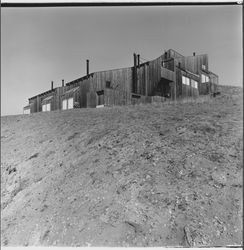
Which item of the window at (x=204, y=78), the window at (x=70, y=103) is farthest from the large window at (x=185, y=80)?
the window at (x=70, y=103)

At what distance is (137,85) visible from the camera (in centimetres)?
2386

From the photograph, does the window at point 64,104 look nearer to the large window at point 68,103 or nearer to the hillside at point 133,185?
the large window at point 68,103

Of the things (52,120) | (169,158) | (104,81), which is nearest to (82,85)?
(104,81)

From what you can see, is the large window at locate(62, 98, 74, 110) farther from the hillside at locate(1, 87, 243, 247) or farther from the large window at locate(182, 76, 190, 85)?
the hillside at locate(1, 87, 243, 247)

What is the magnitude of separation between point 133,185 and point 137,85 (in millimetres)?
18102

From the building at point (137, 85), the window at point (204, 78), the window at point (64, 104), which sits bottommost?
the window at point (64, 104)

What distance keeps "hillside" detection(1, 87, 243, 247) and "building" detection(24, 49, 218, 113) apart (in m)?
9.13

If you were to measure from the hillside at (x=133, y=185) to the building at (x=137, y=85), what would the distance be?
9127mm

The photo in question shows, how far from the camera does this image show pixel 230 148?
23.6 ft

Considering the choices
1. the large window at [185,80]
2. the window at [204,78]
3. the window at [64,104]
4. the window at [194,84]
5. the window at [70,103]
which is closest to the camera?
the window at [70,103]

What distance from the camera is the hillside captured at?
17.0ft

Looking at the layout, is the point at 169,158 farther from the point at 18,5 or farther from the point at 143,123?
the point at 18,5

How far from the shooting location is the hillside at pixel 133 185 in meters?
5.19

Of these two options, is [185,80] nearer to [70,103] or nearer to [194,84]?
[194,84]
